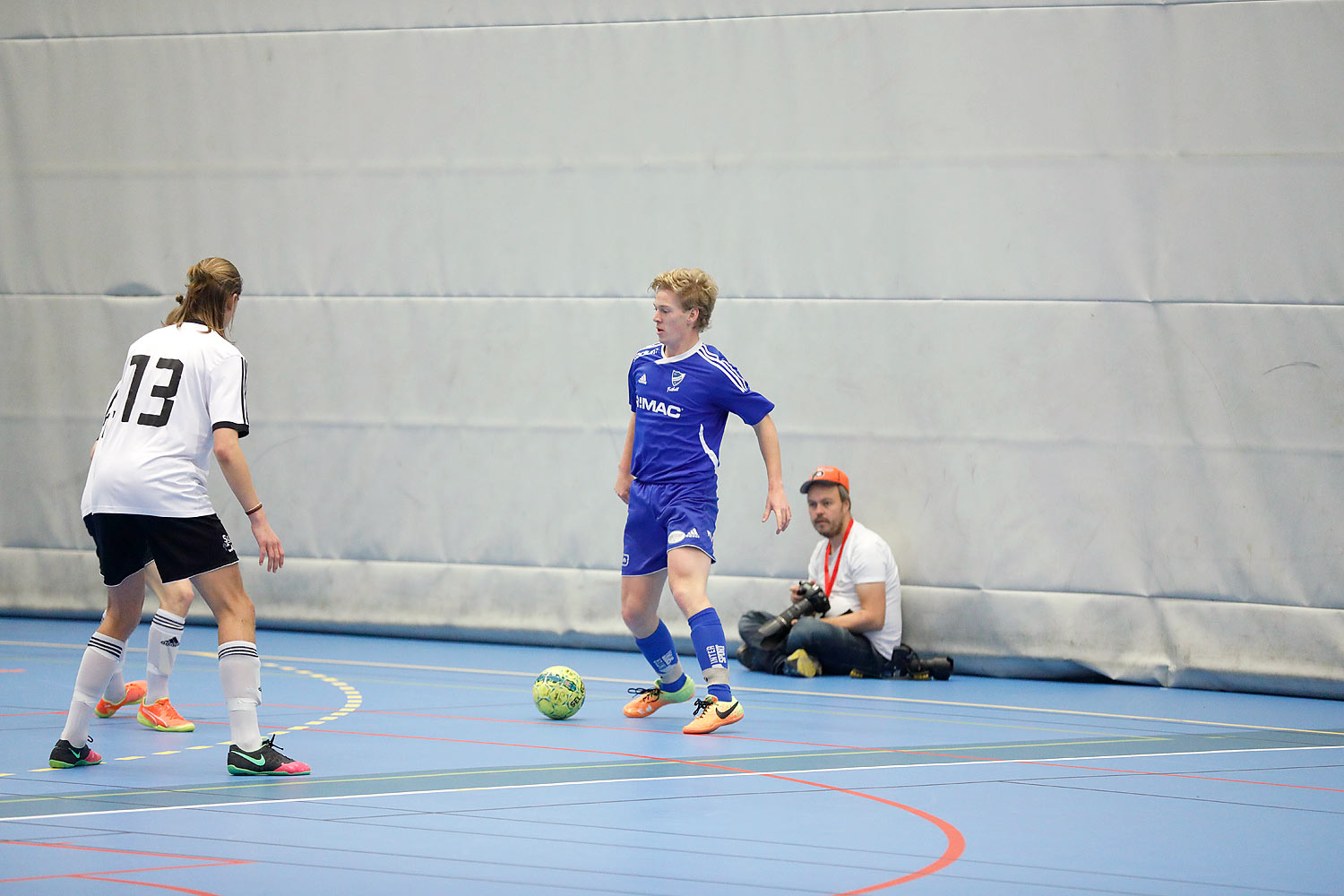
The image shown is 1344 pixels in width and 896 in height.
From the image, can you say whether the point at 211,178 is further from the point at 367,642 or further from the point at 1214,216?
the point at 1214,216

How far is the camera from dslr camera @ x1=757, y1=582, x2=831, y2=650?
429 inches

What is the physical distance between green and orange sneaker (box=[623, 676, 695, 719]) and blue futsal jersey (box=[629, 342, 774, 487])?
3.97 feet

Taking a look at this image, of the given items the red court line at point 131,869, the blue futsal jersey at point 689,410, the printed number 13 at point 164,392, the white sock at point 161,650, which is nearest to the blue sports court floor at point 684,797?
the red court line at point 131,869

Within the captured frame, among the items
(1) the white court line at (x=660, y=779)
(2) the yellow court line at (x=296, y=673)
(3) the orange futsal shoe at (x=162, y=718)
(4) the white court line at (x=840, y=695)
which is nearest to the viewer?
(1) the white court line at (x=660, y=779)

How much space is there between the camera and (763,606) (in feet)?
38.3

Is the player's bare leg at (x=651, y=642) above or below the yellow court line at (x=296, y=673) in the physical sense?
above

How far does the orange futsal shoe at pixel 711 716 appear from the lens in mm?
7980

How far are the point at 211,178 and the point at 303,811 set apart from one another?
334 inches

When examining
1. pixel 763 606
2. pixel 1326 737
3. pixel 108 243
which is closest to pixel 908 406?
pixel 763 606

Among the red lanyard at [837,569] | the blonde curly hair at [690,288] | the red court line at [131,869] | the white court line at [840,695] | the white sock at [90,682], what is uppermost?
the blonde curly hair at [690,288]

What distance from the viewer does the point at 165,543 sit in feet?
21.3

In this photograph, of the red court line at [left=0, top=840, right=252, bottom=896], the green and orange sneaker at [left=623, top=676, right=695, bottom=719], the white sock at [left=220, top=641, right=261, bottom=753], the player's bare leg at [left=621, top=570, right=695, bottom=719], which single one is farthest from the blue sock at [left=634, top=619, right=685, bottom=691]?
the red court line at [left=0, top=840, right=252, bottom=896]

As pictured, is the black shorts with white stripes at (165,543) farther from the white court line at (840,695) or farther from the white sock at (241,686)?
the white court line at (840,695)

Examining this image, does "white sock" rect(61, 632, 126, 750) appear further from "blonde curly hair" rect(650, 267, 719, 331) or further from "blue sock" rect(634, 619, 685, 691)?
"blonde curly hair" rect(650, 267, 719, 331)
